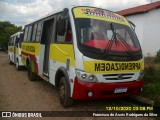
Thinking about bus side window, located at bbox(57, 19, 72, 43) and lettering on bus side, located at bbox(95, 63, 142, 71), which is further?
bus side window, located at bbox(57, 19, 72, 43)

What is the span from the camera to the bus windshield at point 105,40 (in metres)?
6.64

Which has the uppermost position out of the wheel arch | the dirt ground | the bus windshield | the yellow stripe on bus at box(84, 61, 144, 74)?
the bus windshield

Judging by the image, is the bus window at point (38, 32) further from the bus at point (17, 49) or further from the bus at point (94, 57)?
→ the bus at point (17, 49)

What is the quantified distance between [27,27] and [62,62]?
6.70 metres

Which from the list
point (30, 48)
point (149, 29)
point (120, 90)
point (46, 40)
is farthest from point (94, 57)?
point (149, 29)

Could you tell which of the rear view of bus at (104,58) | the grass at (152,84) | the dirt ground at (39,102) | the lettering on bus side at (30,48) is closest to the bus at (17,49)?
the lettering on bus side at (30,48)

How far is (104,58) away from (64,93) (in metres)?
1.57

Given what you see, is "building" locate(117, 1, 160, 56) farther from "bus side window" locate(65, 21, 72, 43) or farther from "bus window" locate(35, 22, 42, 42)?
"bus side window" locate(65, 21, 72, 43)

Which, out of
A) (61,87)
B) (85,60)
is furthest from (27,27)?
(85,60)

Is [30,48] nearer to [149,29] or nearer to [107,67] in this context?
[107,67]

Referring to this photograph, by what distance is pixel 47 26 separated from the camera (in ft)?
32.5

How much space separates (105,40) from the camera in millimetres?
6887

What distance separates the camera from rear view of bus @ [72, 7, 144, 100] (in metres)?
6.49

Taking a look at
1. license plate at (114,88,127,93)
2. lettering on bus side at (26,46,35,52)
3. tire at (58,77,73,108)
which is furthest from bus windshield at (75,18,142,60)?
lettering on bus side at (26,46,35,52)
